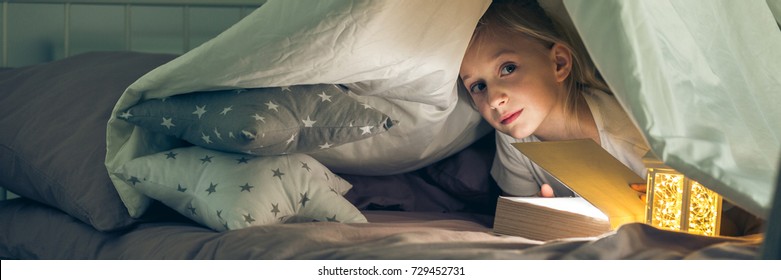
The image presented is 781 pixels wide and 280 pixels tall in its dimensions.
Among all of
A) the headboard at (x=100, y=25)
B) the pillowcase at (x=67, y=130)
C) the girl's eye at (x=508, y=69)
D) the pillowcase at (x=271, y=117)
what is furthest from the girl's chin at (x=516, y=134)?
the headboard at (x=100, y=25)

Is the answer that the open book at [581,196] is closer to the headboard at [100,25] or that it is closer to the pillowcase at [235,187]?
the pillowcase at [235,187]

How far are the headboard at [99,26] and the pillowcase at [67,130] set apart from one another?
1.03 ft

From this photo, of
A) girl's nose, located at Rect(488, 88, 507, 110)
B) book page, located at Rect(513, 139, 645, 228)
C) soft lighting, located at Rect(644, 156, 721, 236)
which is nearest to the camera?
soft lighting, located at Rect(644, 156, 721, 236)

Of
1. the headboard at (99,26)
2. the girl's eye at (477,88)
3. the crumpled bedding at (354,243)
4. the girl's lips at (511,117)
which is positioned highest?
the headboard at (99,26)

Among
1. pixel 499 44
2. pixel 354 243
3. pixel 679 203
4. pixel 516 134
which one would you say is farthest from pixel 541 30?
pixel 354 243

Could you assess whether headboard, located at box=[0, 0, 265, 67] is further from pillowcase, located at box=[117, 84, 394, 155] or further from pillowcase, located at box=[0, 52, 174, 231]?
pillowcase, located at box=[117, 84, 394, 155]

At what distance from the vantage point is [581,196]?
134 centimetres

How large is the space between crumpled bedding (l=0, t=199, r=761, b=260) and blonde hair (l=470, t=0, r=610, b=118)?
30cm

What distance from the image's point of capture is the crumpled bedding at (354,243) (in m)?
1.01

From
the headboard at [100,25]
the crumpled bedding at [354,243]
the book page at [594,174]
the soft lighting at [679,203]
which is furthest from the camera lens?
the headboard at [100,25]

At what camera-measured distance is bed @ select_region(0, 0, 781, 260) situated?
1104mm

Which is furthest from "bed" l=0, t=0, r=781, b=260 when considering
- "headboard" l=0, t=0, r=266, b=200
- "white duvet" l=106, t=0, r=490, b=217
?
"headboard" l=0, t=0, r=266, b=200
